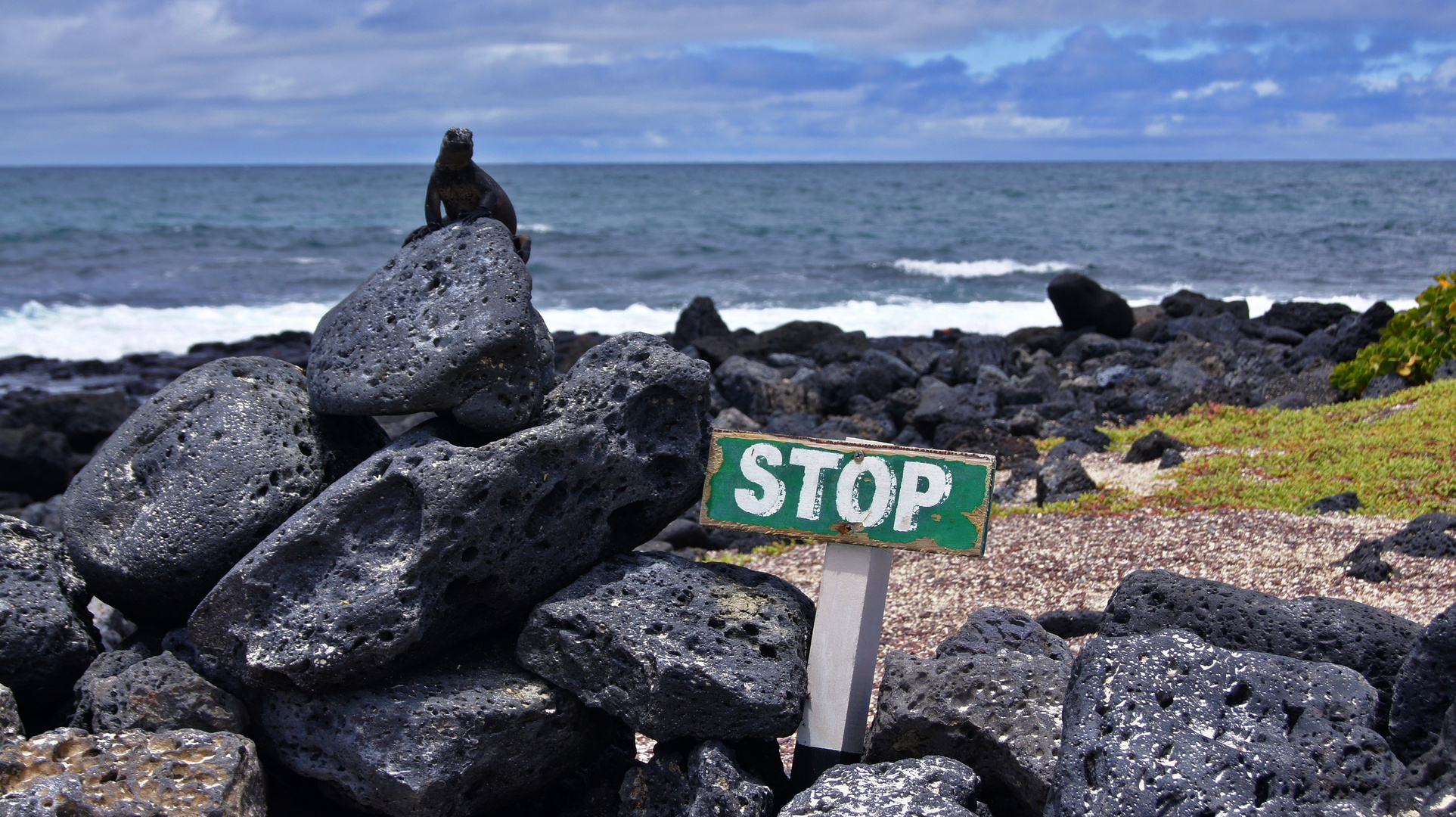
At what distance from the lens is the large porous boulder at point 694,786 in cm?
347

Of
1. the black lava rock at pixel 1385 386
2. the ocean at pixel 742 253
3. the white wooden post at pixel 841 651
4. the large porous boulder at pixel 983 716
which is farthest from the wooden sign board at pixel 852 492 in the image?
the ocean at pixel 742 253

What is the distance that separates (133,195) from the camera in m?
70.0

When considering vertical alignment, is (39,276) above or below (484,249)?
below

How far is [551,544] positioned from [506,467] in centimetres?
36

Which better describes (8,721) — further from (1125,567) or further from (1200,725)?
(1125,567)

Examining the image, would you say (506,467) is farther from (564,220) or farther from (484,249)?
(564,220)

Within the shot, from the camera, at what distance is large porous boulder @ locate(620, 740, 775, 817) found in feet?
11.4

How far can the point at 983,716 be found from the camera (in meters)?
3.66

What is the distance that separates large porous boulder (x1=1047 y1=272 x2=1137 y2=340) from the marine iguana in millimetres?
14759

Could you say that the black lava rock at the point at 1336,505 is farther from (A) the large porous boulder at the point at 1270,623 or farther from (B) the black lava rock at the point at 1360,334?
(B) the black lava rock at the point at 1360,334

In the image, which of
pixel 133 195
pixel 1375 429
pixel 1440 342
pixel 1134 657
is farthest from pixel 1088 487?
pixel 133 195

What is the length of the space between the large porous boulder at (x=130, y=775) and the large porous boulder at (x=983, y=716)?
1997 mm

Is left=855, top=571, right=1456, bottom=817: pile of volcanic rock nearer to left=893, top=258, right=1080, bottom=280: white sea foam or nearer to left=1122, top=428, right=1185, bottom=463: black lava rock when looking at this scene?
left=1122, top=428, right=1185, bottom=463: black lava rock

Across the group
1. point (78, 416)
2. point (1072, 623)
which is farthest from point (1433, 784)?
point (78, 416)
